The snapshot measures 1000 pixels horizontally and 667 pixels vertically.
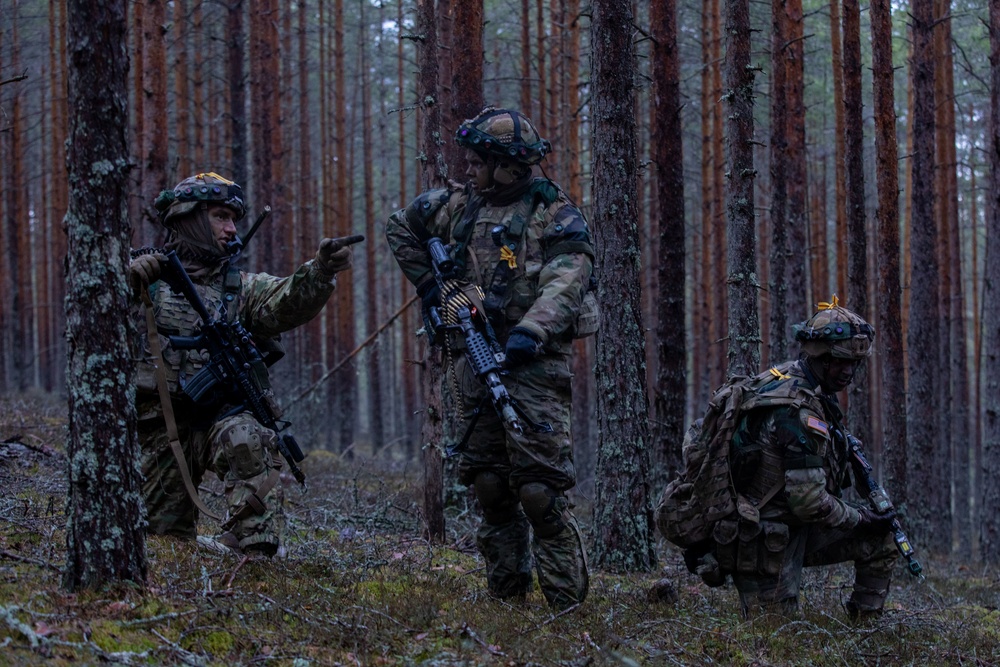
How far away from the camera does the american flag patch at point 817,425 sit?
237 inches

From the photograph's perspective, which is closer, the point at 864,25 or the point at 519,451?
the point at 519,451

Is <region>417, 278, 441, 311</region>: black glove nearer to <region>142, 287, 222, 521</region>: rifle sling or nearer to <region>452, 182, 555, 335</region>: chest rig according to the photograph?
<region>452, 182, 555, 335</region>: chest rig

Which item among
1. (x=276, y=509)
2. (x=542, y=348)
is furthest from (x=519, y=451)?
(x=276, y=509)

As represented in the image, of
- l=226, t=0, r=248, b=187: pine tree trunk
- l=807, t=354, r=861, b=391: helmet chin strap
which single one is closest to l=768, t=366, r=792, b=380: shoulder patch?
l=807, t=354, r=861, b=391: helmet chin strap

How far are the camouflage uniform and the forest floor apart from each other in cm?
29

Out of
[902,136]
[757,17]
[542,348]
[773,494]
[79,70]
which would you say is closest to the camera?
[79,70]

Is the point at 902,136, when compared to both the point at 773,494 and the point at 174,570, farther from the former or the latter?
the point at 174,570

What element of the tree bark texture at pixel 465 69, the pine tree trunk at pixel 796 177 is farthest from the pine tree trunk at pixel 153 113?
the pine tree trunk at pixel 796 177

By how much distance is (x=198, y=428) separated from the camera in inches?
230

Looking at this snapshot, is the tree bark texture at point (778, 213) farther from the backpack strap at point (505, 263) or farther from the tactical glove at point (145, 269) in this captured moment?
the tactical glove at point (145, 269)

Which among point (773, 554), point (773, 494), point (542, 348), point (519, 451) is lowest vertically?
point (773, 554)

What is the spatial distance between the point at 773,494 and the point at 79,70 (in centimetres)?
460

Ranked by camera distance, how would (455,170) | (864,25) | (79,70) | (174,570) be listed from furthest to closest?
(864,25)
(455,170)
(174,570)
(79,70)

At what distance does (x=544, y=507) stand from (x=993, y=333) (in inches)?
384
